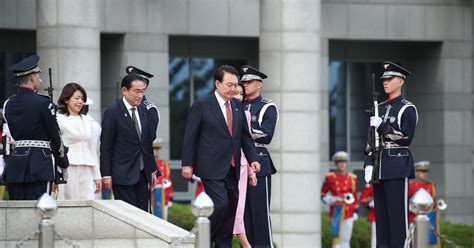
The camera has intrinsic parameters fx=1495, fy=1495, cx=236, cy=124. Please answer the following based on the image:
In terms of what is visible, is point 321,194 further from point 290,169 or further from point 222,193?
point 222,193

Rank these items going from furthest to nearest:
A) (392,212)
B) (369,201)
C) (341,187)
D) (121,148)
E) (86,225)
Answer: (369,201), (341,187), (121,148), (392,212), (86,225)

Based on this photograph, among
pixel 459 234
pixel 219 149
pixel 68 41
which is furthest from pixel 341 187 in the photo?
pixel 219 149

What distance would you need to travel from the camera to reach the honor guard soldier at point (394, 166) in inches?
632

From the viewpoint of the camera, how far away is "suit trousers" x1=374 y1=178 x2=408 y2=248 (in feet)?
52.6

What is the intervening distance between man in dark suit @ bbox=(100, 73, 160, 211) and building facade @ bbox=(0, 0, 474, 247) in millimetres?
6551

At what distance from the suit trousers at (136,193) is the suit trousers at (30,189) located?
1.26 metres

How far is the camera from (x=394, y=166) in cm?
1605

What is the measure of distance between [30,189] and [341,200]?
1121 cm

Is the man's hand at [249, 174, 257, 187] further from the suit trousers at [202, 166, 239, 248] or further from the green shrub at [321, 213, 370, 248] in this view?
the green shrub at [321, 213, 370, 248]

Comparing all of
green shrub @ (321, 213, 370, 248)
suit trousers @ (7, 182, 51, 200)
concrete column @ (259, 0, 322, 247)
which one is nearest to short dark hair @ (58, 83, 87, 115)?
suit trousers @ (7, 182, 51, 200)

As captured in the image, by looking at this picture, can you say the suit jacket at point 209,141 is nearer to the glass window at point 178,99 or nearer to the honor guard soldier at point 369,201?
the honor guard soldier at point 369,201

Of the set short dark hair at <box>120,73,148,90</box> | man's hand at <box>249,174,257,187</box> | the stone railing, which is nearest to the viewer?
the stone railing

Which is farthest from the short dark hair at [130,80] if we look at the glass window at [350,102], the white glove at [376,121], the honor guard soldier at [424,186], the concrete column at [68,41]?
the glass window at [350,102]

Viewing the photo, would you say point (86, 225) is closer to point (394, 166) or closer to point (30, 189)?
point (30, 189)
